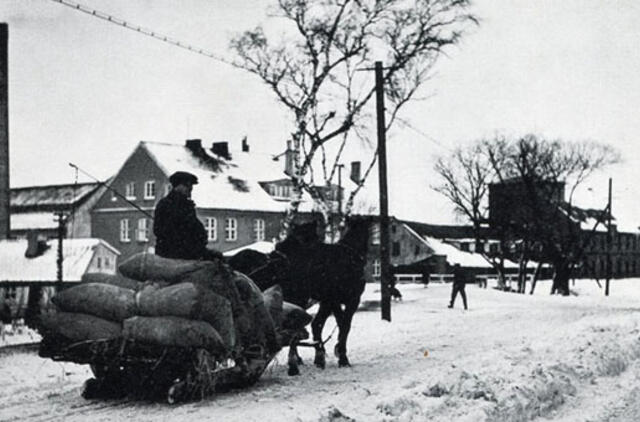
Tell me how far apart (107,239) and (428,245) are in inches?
1278

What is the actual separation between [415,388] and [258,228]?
57.4 meters

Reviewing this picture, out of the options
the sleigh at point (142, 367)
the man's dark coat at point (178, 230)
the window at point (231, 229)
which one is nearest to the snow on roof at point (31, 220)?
the window at point (231, 229)

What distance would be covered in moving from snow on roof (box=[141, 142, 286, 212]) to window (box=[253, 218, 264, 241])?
1250 millimetres

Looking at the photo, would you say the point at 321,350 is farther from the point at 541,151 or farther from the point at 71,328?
the point at 541,151

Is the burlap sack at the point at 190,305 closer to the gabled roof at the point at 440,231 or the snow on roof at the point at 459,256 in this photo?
the snow on roof at the point at 459,256

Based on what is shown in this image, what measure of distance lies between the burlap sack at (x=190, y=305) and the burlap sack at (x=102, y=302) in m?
0.12

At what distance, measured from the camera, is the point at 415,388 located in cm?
902

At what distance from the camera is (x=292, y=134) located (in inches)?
1253

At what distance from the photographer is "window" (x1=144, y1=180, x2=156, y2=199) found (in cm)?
5991

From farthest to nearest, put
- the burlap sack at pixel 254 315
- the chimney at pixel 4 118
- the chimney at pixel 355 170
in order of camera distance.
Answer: the chimney at pixel 355 170, the chimney at pixel 4 118, the burlap sack at pixel 254 315

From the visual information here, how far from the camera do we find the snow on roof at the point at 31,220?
70.2 meters

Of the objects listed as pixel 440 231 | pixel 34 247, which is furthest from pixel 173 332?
pixel 440 231

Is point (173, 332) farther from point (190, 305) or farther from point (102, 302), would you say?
point (102, 302)

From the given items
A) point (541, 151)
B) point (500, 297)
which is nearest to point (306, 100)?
point (500, 297)
